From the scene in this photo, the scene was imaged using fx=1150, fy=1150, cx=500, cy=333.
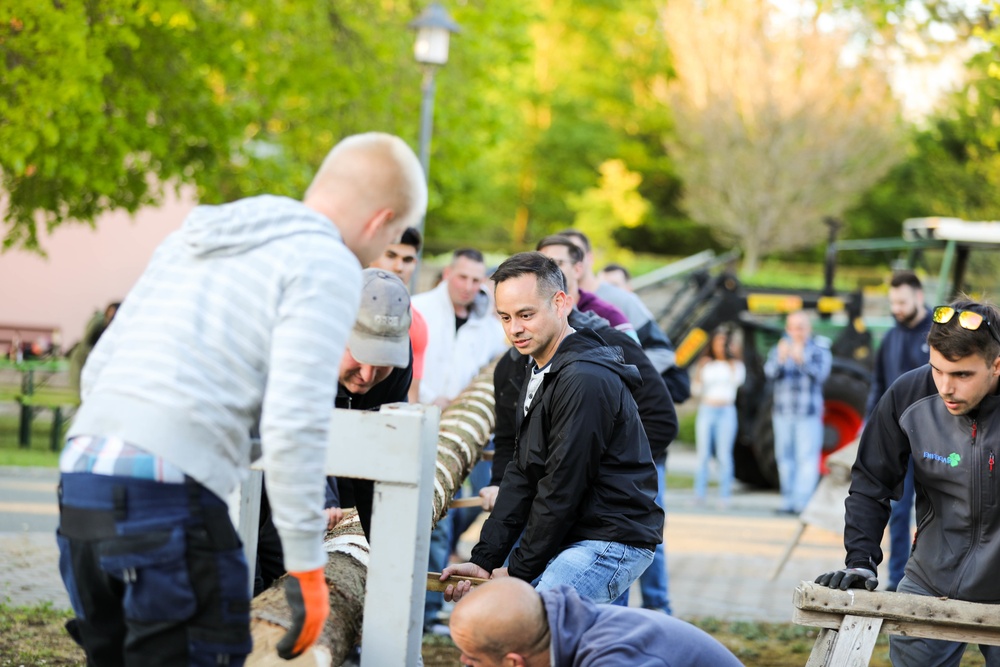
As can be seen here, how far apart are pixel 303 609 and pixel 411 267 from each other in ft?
13.6

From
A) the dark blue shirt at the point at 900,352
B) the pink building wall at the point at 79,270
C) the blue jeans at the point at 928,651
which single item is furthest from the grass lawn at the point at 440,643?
the pink building wall at the point at 79,270

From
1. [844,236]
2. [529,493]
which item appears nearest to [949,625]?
[529,493]

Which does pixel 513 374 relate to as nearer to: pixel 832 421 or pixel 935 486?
pixel 935 486

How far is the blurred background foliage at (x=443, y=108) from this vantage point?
337 inches

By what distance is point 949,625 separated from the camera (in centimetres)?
372

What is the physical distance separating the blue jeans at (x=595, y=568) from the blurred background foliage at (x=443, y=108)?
417 centimetres

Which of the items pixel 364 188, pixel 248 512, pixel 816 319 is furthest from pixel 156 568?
pixel 816 319

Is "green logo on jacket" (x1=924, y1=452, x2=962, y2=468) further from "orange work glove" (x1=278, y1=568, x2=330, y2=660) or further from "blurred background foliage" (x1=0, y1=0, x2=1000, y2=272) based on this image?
"blurred background foliage" (x1=0, y1=0, x2=1000, y2=272)

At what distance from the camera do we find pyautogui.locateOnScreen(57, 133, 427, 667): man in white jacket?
2418 mm

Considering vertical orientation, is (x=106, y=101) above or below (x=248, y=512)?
above

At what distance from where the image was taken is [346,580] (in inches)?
140

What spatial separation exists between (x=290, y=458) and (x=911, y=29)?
8885 mm

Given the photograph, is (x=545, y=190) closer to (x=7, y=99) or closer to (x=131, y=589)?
(x=7, y=99)

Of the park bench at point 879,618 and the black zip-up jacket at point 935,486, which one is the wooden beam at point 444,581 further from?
the black zip-up jacket at point 935,486
